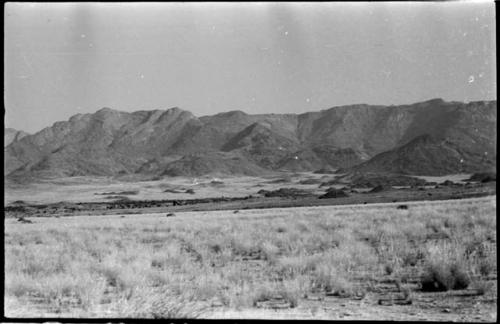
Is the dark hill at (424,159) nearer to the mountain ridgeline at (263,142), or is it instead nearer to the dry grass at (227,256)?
the mountain ridgeline at (263,142)

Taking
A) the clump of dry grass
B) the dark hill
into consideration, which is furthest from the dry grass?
the dark hill

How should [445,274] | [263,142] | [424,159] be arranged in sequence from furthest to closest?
[263,142]
[424,159]
[445,274]

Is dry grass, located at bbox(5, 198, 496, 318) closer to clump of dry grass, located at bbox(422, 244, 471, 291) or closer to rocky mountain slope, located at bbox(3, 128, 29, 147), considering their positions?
clump of dry grass, located at bbox(422, 244, 471, 291)

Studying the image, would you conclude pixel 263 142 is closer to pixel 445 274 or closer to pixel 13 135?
pixel 445 274

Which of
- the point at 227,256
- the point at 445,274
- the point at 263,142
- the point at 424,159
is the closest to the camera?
the point at 445,274

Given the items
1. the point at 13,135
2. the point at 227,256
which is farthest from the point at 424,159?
the point at 13,135

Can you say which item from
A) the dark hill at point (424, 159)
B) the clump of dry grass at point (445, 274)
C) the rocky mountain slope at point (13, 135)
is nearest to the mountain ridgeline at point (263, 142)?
the dark hill at point (424, 159)
